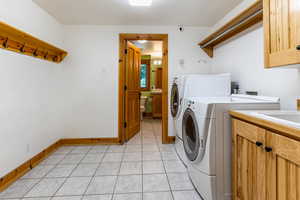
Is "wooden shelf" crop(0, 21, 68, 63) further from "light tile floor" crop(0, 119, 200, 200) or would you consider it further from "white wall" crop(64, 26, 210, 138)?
"light tile floor" crop(0, 119, 200, 200)

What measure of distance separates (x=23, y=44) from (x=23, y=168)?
5.08ft

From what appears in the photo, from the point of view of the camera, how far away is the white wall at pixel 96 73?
310 cm

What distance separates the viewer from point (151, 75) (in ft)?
21.0

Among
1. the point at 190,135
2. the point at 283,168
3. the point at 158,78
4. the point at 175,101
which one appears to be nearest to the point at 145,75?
the point at 158,78

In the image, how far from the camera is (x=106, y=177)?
1.97 m

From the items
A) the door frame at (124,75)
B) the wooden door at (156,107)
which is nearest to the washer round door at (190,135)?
the door frame at (124,75)

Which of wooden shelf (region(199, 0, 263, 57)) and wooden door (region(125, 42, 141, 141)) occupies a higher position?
wooden shelf (region(199, 0, 263, 57))

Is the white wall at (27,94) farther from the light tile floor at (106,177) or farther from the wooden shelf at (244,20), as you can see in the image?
the wooden shelf at (244,20)

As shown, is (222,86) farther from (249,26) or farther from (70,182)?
(70,182)

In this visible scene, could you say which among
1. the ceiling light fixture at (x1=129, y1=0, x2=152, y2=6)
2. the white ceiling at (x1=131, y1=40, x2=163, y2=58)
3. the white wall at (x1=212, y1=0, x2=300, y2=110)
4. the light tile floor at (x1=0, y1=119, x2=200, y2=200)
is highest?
the white ceiling at (x1=131, y1=40, x2=163, y2=58)

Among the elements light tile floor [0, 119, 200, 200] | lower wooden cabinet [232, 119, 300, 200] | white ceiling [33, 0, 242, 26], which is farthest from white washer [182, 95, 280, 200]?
white ceiling [33, 0, 242, 26]

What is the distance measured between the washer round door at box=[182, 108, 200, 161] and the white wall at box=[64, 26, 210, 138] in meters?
1.47

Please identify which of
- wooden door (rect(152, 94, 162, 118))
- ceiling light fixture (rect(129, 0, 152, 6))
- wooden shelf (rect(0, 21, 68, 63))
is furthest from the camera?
wooden door (rect(152, 94, 162, 118))

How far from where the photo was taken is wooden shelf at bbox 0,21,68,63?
1.68 m
